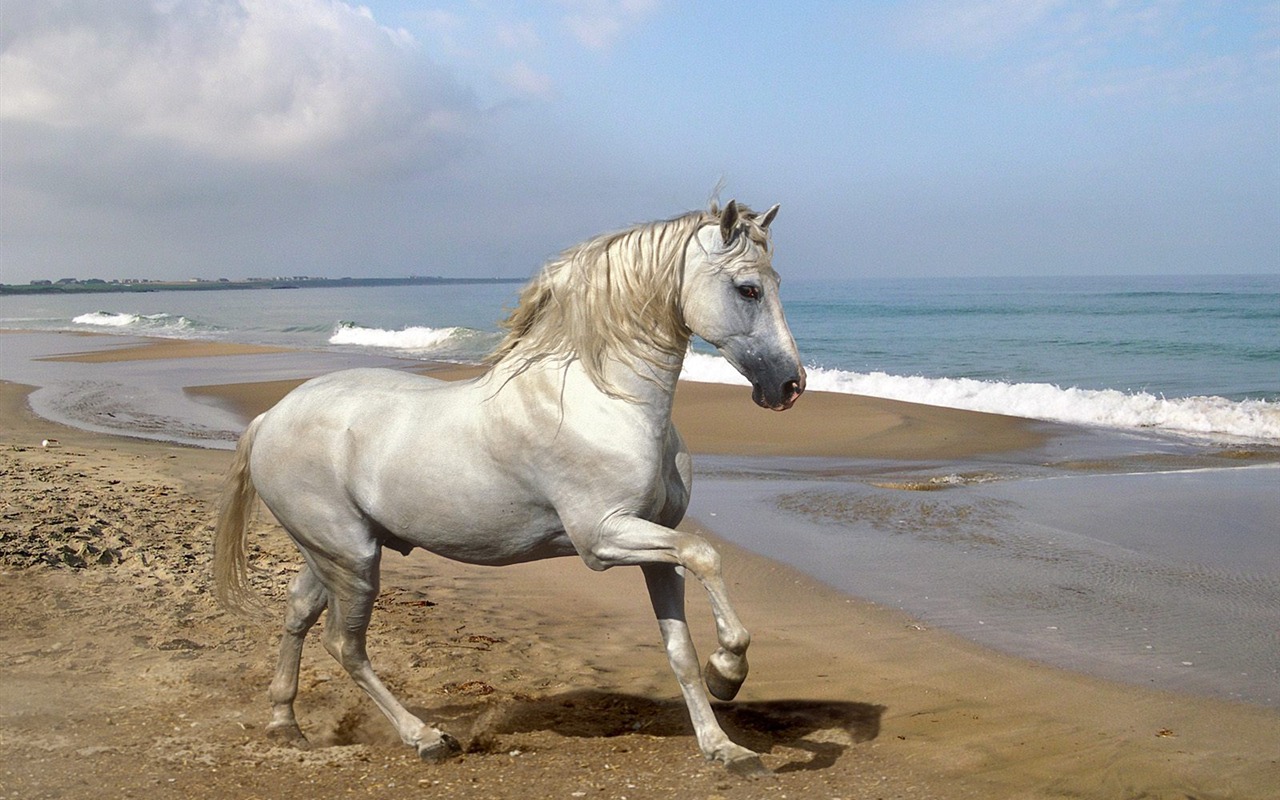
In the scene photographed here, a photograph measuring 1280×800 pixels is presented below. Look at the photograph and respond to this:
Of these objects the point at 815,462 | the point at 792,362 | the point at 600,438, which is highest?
the point at 792,362

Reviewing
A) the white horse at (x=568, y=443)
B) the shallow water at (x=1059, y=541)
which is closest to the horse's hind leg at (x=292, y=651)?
the white horse at (x=568, y=443)

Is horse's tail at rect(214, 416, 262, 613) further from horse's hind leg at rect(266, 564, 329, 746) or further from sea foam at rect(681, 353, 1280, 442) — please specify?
sea foam at rect(681, 353, 1280, 442)

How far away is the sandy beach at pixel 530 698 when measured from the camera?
4008 mm

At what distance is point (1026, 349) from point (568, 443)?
34772 millimetres

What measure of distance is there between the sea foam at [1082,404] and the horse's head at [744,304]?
14.8 meters

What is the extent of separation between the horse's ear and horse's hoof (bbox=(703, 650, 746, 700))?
1.39 metres

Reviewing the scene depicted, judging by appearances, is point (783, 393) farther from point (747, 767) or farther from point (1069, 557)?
point (1069, 557)

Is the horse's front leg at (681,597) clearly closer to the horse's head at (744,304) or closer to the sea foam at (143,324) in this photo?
the horse's head at (744,304)

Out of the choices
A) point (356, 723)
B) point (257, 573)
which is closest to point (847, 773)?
point (356, 723)

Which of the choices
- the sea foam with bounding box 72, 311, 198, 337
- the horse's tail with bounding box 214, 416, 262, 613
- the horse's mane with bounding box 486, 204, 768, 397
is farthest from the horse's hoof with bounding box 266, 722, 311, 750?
the sea foam with bounding box 72, 311, 198, 337

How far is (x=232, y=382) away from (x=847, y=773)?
69.8 ft

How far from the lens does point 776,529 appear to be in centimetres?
888

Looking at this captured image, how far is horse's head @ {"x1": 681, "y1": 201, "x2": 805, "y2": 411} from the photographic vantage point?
363 centimetres

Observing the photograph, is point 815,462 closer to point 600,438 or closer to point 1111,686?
point 1111,686
